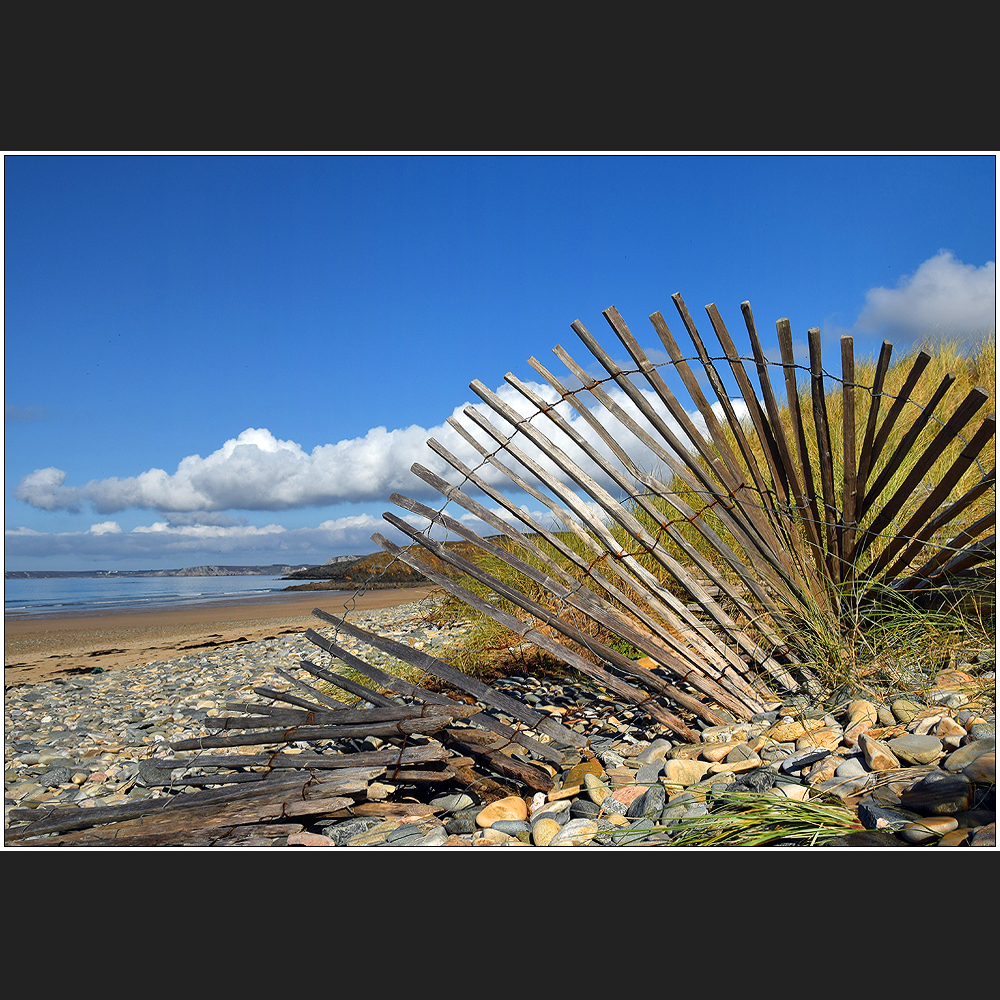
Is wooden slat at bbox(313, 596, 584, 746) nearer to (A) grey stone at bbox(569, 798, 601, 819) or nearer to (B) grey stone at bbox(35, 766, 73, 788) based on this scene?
(A) grey stone at bbox(569, 798, 601, 819)

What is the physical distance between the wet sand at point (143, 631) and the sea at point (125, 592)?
999 mm

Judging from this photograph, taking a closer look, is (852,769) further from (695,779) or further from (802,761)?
(695,779)

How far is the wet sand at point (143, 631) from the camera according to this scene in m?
9.06

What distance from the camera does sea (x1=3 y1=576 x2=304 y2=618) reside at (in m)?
15.3

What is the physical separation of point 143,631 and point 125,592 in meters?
7.71

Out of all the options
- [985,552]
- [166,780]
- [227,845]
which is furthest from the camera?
[166,780]

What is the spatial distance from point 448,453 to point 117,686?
6.20m

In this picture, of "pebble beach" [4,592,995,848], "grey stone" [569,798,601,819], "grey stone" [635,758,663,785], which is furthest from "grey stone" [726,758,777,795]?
"grey stone" [569,798,601,819]

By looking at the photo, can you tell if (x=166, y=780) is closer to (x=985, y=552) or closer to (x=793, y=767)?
(x=793, y=767)

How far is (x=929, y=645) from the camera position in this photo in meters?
3.22

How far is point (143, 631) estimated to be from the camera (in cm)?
1198

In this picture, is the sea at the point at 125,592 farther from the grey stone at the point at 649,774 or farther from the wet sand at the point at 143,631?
the grey stone at the point at 649,774

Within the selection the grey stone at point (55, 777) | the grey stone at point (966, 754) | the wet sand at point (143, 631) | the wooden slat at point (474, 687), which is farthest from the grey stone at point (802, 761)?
the wet sand at point (143, 631)
